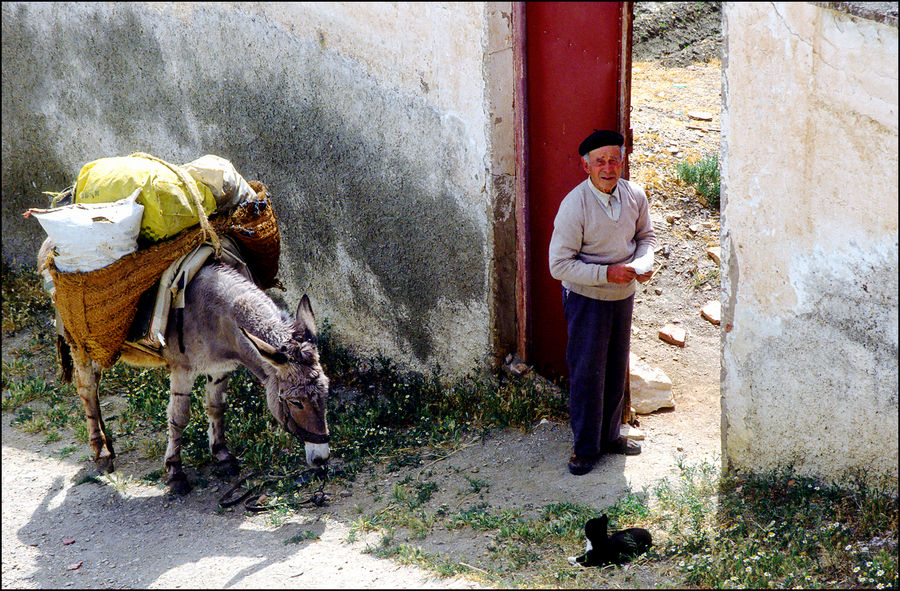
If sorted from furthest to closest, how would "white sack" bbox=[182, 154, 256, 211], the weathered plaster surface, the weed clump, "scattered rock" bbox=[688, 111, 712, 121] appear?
"scattered rock" bbox=[688, 111, 712, 121], the weed clump, the weathered plaster surface, "white sack" bbox=[182, 154, 256, 211]

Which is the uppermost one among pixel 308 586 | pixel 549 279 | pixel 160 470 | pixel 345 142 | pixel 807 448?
pixel 345 142

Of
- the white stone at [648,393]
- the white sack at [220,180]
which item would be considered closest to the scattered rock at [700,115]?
the white stone at [648,393]

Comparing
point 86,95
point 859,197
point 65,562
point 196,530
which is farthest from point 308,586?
point 86,95

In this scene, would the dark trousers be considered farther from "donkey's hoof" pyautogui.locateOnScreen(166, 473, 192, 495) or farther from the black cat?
"donkey's hoof" pyautogui.locateOnScreen(166, 473, 192, 495)

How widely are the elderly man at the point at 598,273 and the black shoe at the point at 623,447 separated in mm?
95

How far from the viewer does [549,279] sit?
5504 mm

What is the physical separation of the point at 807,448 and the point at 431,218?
106 inches

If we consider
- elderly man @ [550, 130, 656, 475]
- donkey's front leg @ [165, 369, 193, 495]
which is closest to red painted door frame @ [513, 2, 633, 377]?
elderly man @ [550, 130, 656, 475]

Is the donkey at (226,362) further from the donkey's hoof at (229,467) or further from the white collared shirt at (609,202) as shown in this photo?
the white collared shirt at (609,202)

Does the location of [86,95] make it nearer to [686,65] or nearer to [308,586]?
[308,586]

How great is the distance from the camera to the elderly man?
15.0 feet

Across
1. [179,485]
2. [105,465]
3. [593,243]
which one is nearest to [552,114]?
[593,243]

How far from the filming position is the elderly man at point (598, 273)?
4.56 metres

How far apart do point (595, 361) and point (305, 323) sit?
1631 mm
